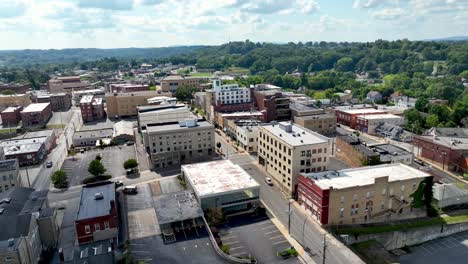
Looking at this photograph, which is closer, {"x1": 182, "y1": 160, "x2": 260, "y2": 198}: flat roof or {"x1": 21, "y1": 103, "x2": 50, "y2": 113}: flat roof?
{"x1": 182, "y1": 160, "x2": 260, "y2": 198}: flat roof

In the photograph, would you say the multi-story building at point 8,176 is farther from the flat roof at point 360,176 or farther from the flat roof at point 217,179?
the flat roof at point 360,176

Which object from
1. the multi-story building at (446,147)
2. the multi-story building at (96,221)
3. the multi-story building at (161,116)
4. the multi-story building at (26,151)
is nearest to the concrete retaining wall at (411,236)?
the multi-story building at (446,147)

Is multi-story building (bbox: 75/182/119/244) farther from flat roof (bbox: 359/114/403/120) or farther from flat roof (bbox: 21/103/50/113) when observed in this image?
flat roof (bbox: 21/103/50/113)

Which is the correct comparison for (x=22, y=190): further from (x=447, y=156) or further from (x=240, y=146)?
(x=447, y=156)

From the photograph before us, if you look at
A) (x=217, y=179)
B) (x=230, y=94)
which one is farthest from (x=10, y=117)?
(x=217, y=179)

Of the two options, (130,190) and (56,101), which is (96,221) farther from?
(56,101)

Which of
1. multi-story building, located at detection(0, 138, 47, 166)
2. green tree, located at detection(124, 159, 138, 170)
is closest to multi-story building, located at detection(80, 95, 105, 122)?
multi-story building, located at detection(0, 138, 47, 166)
